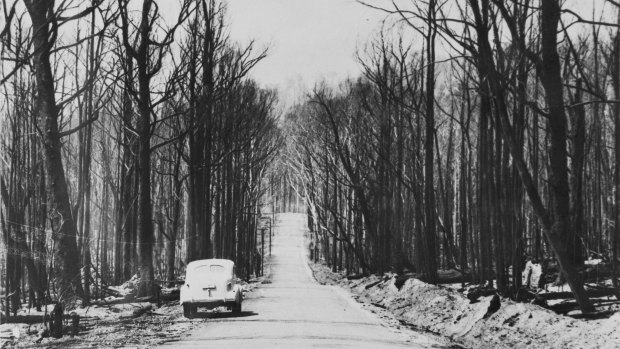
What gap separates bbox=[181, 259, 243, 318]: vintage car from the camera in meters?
18.7

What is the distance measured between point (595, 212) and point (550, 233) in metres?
17.4

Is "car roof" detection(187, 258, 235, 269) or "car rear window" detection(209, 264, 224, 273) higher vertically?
"car roof" detection(187, 258, 235, 269)

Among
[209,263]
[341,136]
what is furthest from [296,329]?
[341,136]

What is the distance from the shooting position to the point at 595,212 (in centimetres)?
2831

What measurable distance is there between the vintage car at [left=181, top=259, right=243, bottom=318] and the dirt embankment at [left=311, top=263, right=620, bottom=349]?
4564mm

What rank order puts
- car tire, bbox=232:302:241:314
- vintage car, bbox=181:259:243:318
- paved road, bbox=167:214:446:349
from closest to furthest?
paved road, bbox=167:214:446:349
vintage car, bbox=181:259:243:318
car tire, bbox=232:302:241:314

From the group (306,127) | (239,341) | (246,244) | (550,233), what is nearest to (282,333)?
(239,341)

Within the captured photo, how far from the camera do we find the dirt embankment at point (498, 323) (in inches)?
388

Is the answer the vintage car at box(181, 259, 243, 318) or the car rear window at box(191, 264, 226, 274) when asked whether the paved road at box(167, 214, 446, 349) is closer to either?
the vintage car at box(181, 259, 243, 318)

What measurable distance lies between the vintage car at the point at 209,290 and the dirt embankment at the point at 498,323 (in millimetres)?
4564

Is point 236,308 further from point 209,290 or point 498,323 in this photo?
point 498,323

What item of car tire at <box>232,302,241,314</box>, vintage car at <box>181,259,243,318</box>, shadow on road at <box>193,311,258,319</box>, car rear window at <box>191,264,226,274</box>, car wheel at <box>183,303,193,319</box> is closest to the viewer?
shadow on road at <box>193,311,258,319</box>

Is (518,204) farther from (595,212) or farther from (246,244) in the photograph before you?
(246,244)

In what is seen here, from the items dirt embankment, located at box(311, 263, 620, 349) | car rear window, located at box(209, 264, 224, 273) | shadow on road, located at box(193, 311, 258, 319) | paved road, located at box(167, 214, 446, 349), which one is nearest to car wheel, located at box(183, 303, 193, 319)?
shadow on road, located at box(193, 311, 258, 319)
